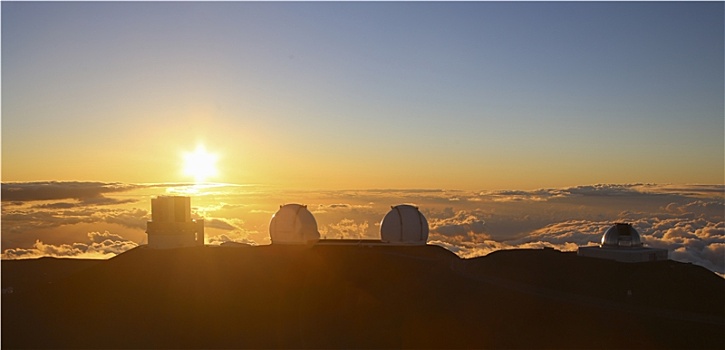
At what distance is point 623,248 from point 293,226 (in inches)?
1120

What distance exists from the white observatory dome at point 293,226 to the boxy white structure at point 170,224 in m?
9.11

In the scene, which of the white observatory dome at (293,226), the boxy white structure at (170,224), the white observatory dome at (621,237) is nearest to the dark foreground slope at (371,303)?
the white observatory dome at (621,237)

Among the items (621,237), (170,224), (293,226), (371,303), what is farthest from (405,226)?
(170,224)

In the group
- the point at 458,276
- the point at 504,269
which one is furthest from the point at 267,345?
the point at 504,269

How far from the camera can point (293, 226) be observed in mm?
56531

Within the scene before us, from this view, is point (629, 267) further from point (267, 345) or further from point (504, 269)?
point (267, 345)

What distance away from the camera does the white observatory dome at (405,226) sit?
182ft

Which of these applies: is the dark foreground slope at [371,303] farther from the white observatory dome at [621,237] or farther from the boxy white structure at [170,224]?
the boxy white structure at [170,224]

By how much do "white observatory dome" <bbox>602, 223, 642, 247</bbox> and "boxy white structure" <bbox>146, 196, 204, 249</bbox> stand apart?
1519 inches

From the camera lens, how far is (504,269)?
2019 inches

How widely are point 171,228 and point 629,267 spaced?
41.4 m

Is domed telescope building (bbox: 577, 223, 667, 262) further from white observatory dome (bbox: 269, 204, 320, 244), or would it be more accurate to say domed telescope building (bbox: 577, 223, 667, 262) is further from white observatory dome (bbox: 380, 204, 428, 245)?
white observatory dome (bbox: 269, 204, 320, 244)

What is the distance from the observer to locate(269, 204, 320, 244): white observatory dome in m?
56.6

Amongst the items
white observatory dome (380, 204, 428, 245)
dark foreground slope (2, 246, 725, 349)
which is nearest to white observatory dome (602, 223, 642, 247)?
dark foreground slope (2, 246, 725, 349)
